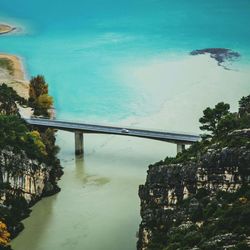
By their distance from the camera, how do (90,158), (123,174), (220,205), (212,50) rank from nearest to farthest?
(220,205)
(123,174)
(90,158)
(212,50)

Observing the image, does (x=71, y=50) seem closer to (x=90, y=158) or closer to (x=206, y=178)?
(x=90, y=158)

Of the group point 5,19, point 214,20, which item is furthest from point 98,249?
point 5,19

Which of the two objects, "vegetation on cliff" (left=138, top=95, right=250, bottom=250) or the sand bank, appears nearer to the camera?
"vegetation on cliff" (left=138, top=95, right=250, bottom=250)

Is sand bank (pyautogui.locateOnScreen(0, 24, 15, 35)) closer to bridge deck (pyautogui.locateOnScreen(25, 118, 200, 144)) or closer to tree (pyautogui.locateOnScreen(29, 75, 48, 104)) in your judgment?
tree (pyautogui.locateOnScreen(29, 75, 48, 104))

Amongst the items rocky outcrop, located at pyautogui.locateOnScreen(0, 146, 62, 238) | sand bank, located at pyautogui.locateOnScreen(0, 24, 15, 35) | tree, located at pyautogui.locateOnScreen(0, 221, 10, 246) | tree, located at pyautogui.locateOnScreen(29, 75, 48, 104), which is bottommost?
tree, located at pyautogui.locateOnScreen(0, 221, 10, 246)

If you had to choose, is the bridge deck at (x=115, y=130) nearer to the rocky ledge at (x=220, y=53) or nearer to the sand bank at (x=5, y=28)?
the rocky ledge at (x=220, y=53)

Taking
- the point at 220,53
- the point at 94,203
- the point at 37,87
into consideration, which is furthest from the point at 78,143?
the point at 220,53

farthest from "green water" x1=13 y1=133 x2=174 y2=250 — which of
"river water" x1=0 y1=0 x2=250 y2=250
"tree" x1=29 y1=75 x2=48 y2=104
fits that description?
"tree" x1=29 y1=75 x2=48 y2=104
